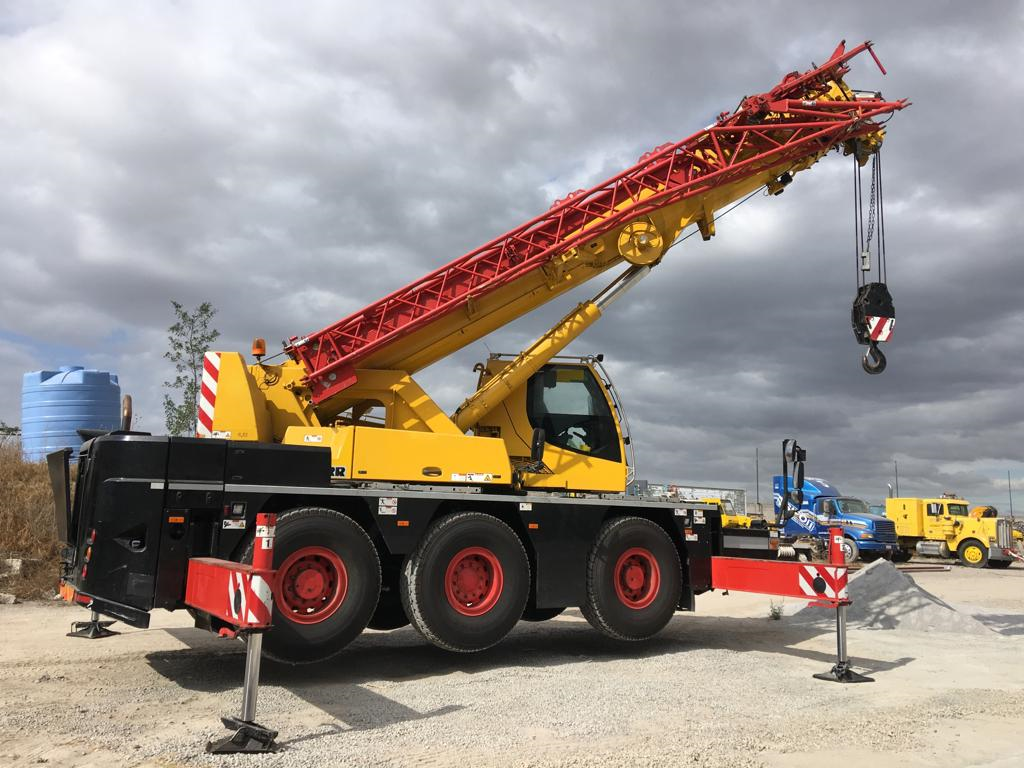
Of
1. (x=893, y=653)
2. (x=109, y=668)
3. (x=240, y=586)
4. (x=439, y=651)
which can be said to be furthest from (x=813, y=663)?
(x=109, y=668)

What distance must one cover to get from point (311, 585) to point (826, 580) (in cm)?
530

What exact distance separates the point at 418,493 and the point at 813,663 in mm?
4752

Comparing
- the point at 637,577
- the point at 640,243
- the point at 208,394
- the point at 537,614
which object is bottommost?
A: the point at 537,614

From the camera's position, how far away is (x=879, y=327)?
10906 millimetres

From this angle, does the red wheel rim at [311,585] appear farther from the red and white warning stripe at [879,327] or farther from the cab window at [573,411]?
the red and white warning stripe at [879,327]

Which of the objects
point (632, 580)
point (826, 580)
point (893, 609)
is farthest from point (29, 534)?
point (893, 609)

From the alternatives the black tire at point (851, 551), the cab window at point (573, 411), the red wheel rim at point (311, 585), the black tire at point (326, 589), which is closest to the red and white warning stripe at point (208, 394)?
the black tire at point (326, 589)

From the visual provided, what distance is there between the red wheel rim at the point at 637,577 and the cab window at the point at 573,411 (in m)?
1.22

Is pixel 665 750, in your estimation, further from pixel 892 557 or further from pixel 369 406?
pixel 892 557

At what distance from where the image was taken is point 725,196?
10859 mm

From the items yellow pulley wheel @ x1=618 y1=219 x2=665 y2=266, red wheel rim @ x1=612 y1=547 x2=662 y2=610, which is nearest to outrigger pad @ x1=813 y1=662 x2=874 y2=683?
red wheel rim @ x1=612 y1=547 x2=662 y2=610

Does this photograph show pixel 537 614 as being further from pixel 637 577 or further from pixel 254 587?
pixel 254 587

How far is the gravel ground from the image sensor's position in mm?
5414

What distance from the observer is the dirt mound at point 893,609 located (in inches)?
464
